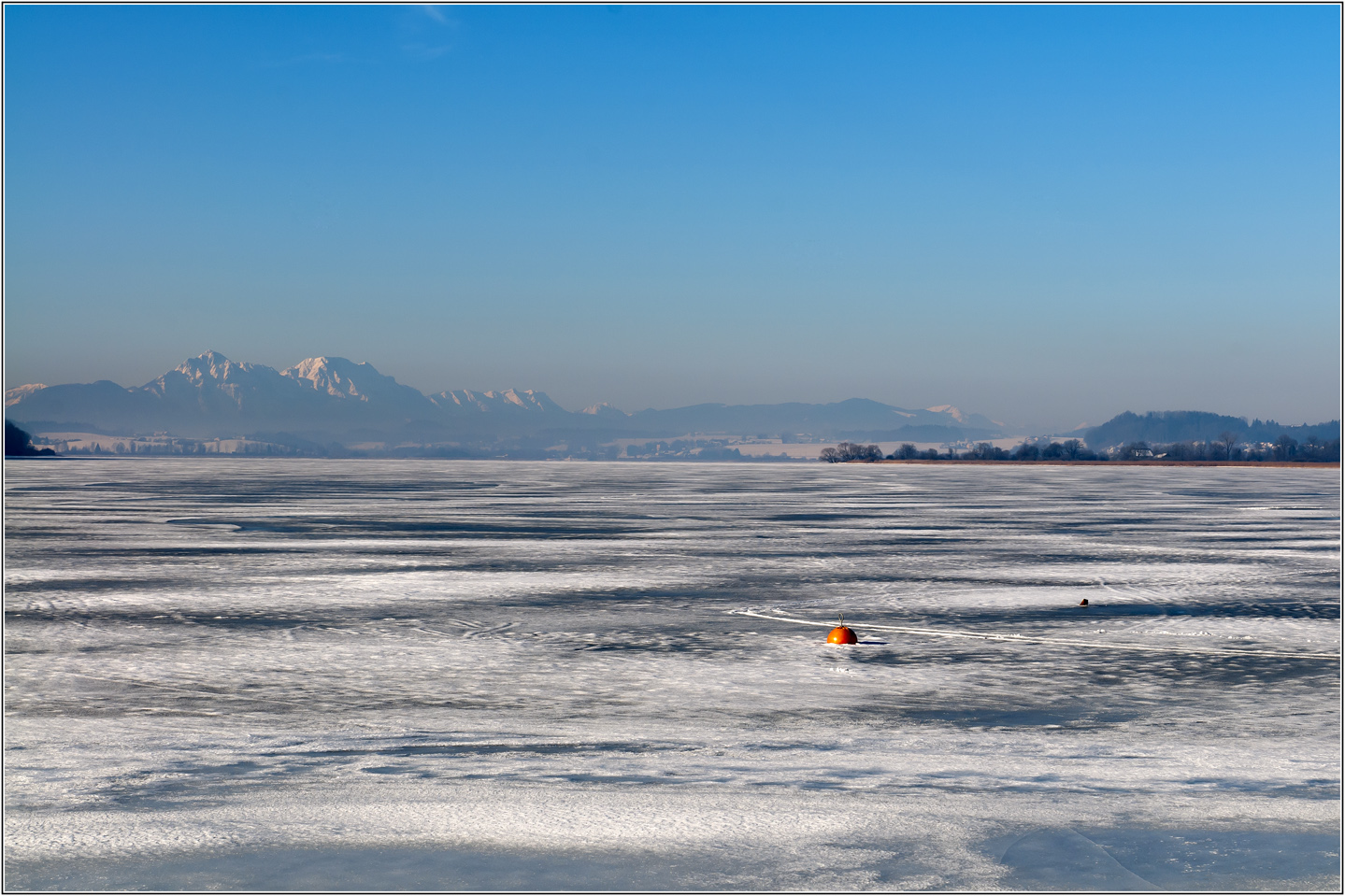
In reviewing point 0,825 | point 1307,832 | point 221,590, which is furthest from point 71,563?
point 1307,832

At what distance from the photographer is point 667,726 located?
32.6ft

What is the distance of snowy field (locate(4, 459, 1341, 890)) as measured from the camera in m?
6.73

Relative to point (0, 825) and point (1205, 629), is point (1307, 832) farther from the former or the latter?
point (1205, 629)

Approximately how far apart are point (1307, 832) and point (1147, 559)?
18.4 m

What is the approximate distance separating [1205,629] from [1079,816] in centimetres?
843

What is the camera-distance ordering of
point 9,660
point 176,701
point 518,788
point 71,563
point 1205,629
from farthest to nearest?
1. point 71,563
2. point 1205,629
3. point 9,660
4. point 176,701
5. point 518,788

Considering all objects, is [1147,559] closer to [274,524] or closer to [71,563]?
[71,563]

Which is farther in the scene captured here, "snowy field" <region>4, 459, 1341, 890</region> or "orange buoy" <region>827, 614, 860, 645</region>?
"orange buoy" <region>827, 614, 860, 645</region>

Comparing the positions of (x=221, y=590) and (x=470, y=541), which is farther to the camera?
(x=470, y=541)

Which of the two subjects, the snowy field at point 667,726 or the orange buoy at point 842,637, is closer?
the snowy field at point 667,726

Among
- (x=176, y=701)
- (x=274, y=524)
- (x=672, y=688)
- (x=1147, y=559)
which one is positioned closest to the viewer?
(x=176, y=701)

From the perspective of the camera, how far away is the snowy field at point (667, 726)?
6.73 m

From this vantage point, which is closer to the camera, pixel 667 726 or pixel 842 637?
pixel 667 726

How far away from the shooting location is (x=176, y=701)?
1074 cm
